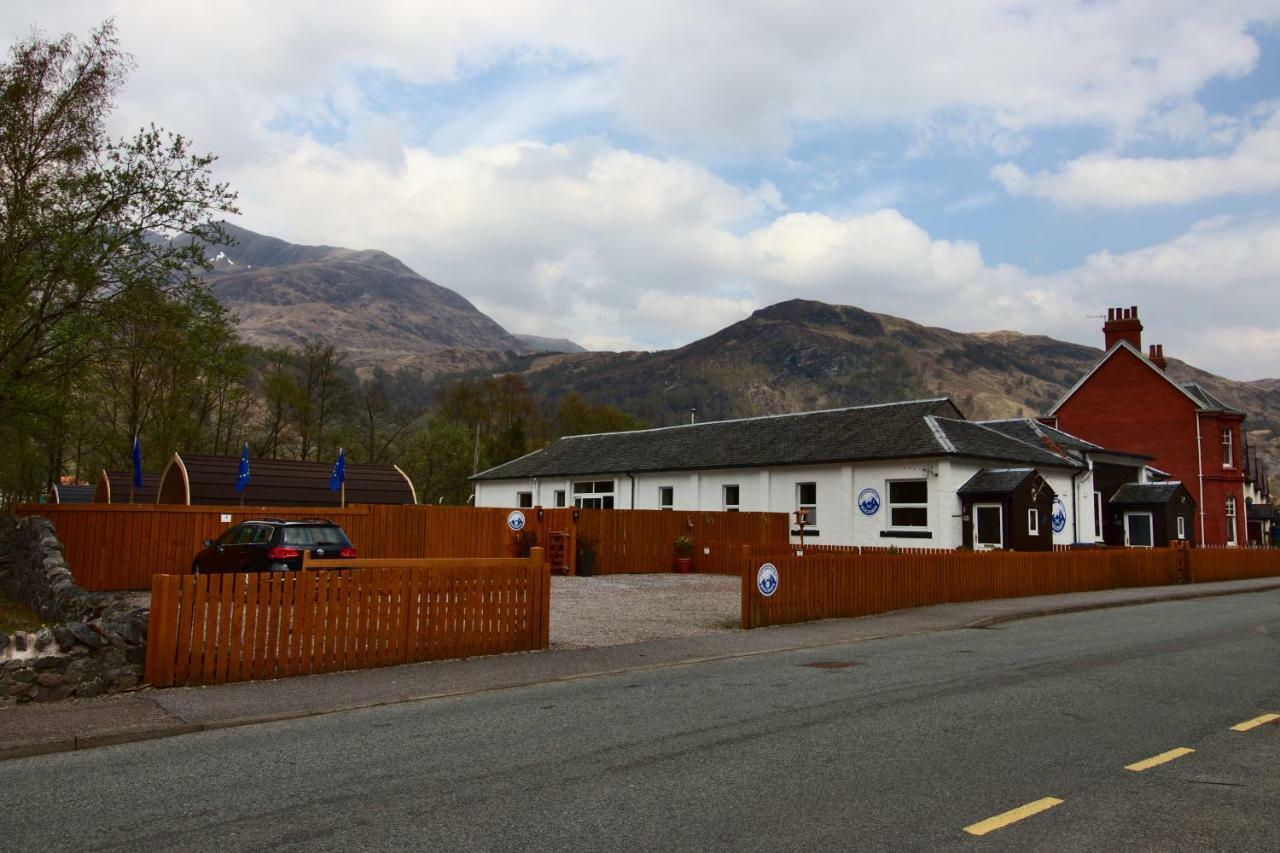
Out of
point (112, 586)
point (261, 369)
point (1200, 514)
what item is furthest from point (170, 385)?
point (1200, 514)

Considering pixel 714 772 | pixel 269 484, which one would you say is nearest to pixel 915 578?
pixel 714 772

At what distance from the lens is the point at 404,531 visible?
25.9 metres

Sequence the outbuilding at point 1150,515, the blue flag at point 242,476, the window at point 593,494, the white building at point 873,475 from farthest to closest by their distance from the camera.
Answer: the window at point 593,494, the outbuilding at point 1150,515, the white building at point 873,475, the blue flag at point 242,476

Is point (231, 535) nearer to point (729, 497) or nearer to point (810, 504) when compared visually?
point (810, 504)

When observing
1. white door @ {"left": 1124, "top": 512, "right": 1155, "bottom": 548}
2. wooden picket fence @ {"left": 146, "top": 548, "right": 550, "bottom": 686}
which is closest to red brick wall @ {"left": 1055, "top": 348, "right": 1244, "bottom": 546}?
white door @ {"left": 1124, "top": 512, "right": 1155, "bottom": 548}

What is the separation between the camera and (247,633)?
10031 millimetres

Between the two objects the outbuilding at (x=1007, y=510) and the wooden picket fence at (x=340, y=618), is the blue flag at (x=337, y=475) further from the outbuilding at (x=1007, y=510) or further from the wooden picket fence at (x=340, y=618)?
the outbuilding at (x=1007, y=510)

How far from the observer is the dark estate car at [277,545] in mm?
17453

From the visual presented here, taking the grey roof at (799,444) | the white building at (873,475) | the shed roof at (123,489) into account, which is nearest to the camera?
the white building at (873,475)

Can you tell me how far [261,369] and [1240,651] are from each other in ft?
167

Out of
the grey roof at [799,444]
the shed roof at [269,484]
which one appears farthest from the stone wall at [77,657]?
the grey roof at [799,444]

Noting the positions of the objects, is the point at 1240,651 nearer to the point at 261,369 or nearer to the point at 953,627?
the point at 953,627

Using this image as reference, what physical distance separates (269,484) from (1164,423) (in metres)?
43.6

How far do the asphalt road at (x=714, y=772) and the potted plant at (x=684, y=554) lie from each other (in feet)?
62.3
